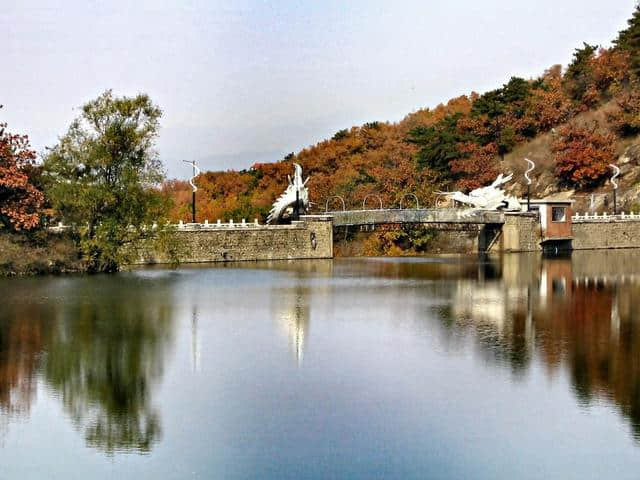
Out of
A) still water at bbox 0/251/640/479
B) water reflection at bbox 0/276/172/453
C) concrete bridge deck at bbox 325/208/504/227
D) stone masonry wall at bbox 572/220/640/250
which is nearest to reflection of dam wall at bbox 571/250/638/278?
stone masonry wall at bbox 572/220/640/250

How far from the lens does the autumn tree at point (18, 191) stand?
5381 cm

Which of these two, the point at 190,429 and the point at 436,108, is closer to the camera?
the point at 190,429

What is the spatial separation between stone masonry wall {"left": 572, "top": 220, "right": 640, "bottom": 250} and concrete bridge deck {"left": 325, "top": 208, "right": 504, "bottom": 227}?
398 inches

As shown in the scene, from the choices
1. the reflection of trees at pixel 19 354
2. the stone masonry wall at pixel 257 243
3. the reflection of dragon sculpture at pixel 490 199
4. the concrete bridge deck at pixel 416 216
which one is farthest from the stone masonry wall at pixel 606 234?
the reflection of trees at pixel 19 354

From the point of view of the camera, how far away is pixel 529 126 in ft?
370

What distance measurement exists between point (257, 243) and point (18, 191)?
19.8m

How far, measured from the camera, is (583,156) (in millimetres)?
101562

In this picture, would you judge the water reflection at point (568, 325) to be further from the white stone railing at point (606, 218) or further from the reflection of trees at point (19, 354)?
the white stone railing at point (606, 218)

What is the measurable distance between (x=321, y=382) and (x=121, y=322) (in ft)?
40.9

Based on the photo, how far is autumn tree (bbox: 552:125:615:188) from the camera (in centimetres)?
10106

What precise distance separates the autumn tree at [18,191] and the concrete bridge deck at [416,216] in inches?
1056

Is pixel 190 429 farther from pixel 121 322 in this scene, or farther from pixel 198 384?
pixel 121 322

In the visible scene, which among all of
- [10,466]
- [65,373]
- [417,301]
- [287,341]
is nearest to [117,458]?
[10,466]

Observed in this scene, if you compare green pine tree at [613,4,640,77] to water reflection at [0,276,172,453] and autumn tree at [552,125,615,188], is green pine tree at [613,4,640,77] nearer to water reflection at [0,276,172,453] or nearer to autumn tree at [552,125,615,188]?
autumn tree at [552,125,615,188]
